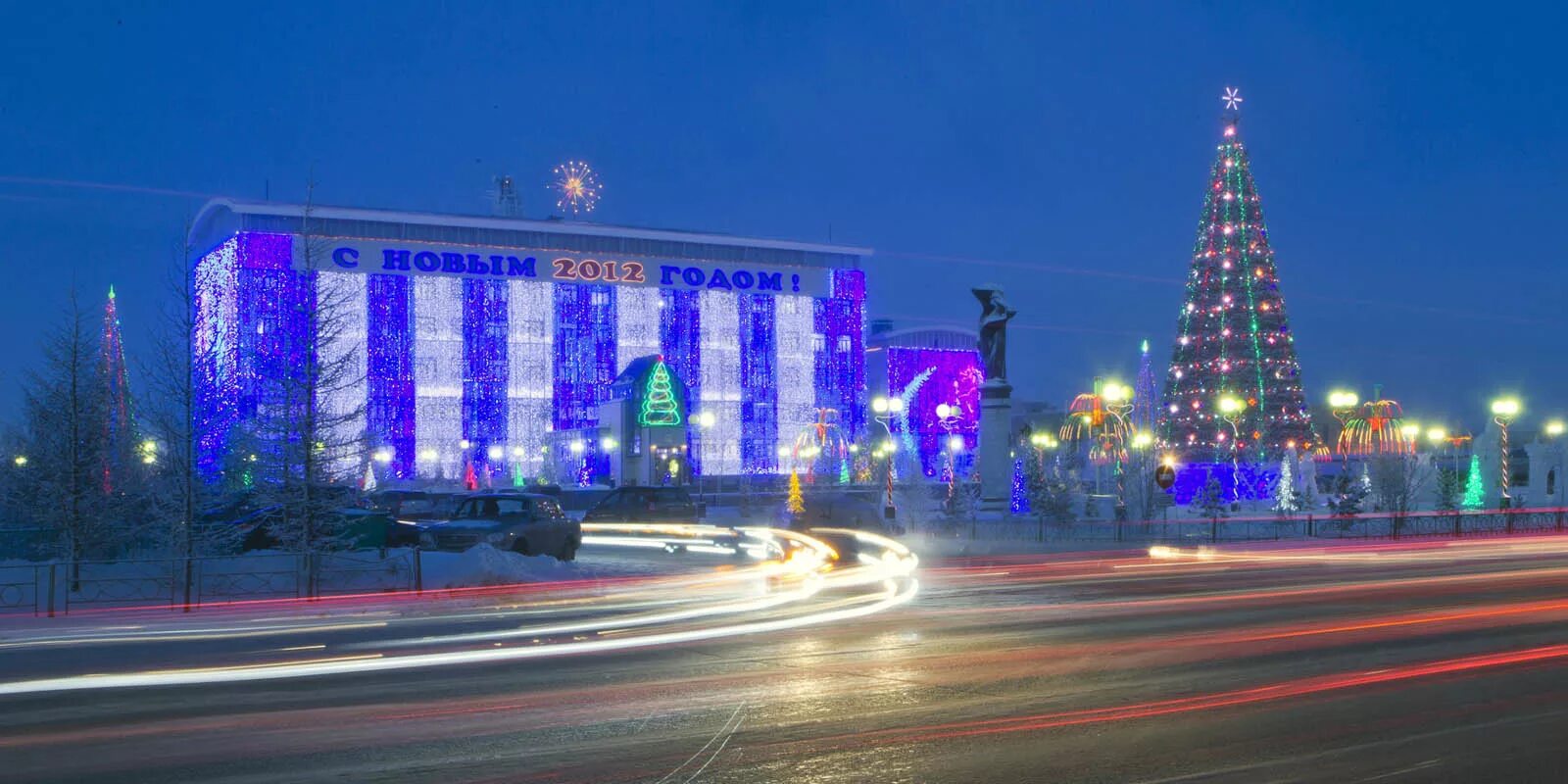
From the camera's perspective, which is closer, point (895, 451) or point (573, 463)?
point (573, 463)

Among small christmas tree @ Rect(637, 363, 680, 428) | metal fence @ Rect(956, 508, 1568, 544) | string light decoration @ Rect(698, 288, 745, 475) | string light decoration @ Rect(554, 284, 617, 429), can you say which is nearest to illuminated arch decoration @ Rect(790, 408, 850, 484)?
string light decoration @ Rect(698, 288, 745, 475)

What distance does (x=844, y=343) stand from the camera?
82312 millimetres

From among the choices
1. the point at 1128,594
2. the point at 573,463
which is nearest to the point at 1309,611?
the point at 1128,594

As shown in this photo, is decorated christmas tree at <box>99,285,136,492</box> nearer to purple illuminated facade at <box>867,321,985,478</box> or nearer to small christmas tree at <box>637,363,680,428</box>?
small christmas tree at <box>637,363,680,428</box>

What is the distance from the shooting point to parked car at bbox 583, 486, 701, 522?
40.6 metres

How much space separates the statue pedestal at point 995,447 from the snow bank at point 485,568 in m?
21.2

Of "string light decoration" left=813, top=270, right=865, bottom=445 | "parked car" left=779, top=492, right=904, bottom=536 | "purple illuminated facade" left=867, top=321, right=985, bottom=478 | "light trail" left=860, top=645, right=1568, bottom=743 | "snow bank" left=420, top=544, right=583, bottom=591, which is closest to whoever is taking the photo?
"light trail" left=860, top=645, right=1568, bottom=743

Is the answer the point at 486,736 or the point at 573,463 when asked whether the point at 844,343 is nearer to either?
the point at 573,463

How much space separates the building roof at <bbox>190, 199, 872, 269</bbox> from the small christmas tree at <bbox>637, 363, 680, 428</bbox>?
60.8 ft

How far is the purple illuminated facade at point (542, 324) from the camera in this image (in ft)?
Answer: 229

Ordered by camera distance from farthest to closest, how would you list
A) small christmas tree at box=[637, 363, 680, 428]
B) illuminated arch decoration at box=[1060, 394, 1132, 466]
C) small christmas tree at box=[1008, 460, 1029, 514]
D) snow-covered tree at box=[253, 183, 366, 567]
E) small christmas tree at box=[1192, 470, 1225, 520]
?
small christmas tree at box=[637, 363, 680, 428] < illuminated arch decoration at box=[1060, 394, 1132, 466] < small christmas tree at box=[1008, 460, 1029, 514] < small christmas tree at box=[1192, 470, 1225, 520] < snow-covered tree at box=[253, 183, 366, 567]

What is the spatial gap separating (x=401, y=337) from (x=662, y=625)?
187 feet

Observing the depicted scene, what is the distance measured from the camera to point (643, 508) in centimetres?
4103

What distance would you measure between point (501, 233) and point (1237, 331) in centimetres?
3984
